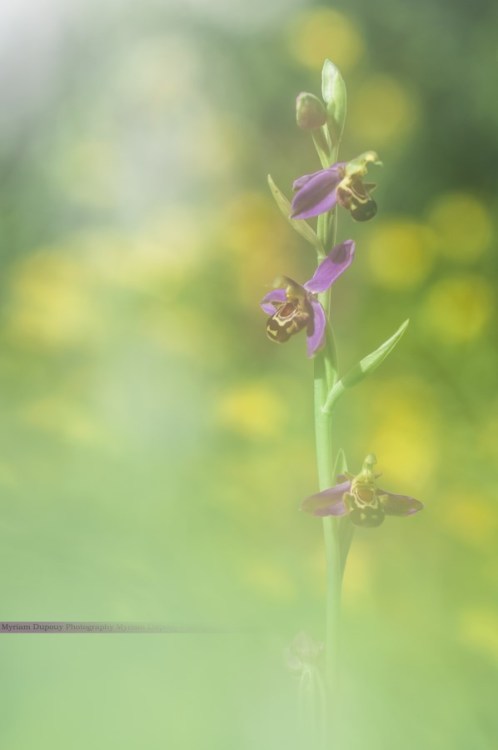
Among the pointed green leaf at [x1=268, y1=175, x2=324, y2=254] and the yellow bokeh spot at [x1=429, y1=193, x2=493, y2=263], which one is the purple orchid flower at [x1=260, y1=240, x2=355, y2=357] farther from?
the yellow bokeh spot at [x1=429, y1=193, x2=493, y2=263]

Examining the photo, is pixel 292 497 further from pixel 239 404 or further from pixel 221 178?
pixel 221 178

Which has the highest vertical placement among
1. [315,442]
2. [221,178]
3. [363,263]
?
[221,178]

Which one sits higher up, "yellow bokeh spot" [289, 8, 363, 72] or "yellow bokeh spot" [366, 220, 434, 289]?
"yellow bokeh spot" [289, 8, 363, 72]

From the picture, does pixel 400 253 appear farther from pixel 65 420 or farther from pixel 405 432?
pixel 65 420

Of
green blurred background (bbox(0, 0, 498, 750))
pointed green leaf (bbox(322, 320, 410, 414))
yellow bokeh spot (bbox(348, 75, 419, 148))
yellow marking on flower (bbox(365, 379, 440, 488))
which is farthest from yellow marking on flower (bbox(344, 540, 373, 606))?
yellow bokeh spot (bbox(348, 75, 419, 148))

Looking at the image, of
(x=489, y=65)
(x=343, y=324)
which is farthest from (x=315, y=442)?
(x=489, y=65)

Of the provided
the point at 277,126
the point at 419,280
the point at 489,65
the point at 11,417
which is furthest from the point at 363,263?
the point at 11,417

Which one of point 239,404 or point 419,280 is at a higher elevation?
point 419,280
